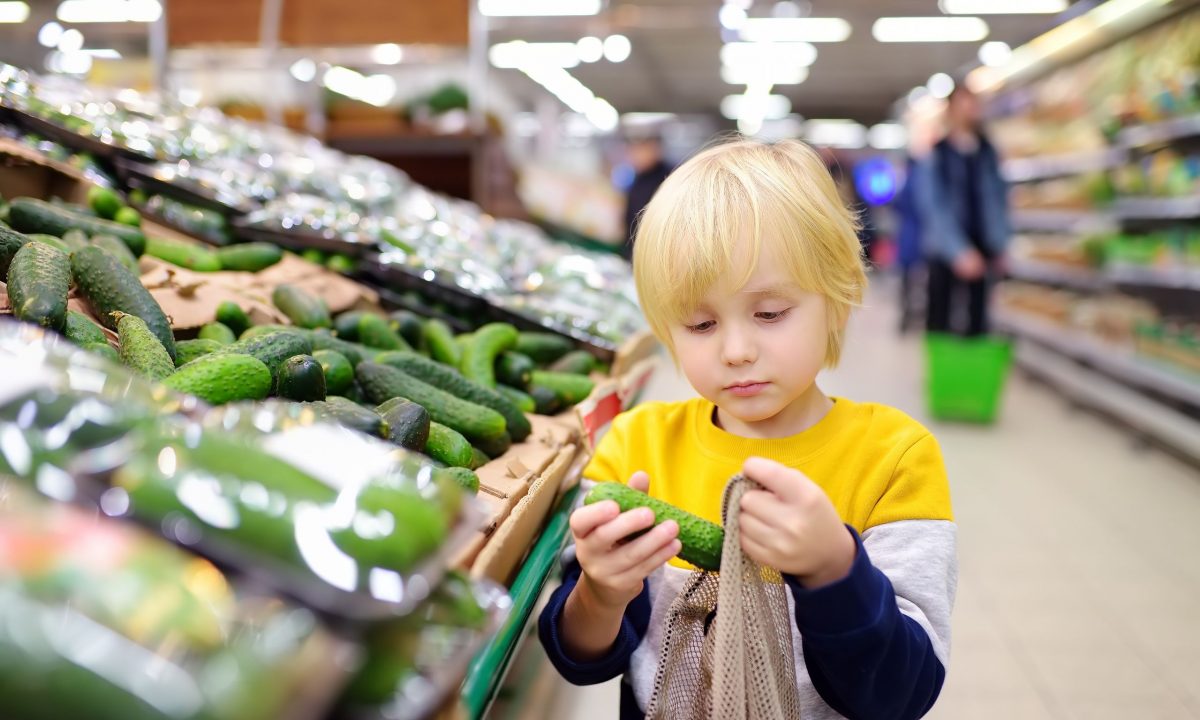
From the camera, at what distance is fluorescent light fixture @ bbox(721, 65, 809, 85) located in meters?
15.6

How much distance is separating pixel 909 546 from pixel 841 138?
26058mm

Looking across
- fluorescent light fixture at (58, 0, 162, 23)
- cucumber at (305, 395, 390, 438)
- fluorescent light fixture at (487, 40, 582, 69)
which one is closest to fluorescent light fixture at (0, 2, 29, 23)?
fluorescent light fixture at (58, 0, 162, 23)

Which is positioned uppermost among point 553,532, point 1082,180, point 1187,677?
point 1082,180

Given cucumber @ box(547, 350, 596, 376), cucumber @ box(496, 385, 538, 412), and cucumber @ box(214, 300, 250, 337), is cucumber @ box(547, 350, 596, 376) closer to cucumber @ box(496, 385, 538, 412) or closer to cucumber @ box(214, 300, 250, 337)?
cucumber @ box(496, 385, 538, 412)

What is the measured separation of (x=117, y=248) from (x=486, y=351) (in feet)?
2.56

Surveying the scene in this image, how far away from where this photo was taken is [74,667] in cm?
48

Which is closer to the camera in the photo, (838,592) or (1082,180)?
(838,592)

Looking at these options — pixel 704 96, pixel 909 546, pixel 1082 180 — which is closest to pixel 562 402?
pixel 909 546

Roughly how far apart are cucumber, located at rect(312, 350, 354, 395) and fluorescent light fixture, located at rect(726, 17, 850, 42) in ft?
33.8

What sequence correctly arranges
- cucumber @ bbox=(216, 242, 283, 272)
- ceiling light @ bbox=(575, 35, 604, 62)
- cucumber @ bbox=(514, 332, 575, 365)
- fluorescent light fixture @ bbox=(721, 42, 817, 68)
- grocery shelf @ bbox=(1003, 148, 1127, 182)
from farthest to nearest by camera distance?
fluorescent light fixture @ bbox=(721, 42, 817, 68)
ceiling light @ bbox=(575, 35, 604, 62)
grocery shelf @ bbox=(1003, 148, 1127, 182)
cucumber @ bbox=(514, 332, 575, 365)
cucumber @ bbox=(216, 242, 283, 272)

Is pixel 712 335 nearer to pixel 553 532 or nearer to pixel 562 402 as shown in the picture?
pixel 553 532

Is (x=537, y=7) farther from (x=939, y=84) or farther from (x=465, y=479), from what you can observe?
(x=939, y=84)

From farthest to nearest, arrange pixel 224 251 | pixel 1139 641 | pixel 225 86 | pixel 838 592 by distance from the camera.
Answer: pixel 225 86, pixel 1139 641, pixel 224 251, pixel 838 592

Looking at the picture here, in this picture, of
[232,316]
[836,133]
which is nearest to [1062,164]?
[232,316]
